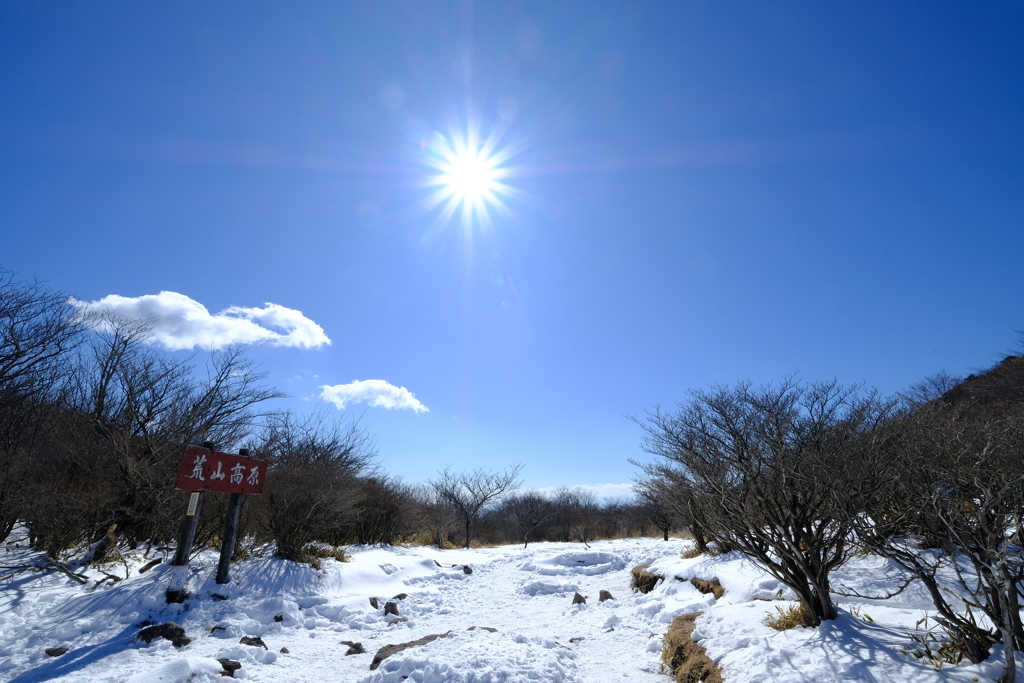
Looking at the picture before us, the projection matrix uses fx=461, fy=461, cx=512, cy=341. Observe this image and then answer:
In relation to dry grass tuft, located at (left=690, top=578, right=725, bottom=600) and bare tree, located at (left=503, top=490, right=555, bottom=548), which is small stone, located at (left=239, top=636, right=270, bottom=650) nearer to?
dry grass tuft, located at (left=690, top=578, right=725, bottom=600)

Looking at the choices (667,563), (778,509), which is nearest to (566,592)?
(667,563)

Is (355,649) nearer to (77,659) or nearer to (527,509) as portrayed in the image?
(77,659)

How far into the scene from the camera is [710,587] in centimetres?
920

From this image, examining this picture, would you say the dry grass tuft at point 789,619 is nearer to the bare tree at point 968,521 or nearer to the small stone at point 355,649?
the bare tree at point 968,521

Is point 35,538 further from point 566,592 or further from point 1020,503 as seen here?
point 1020,503

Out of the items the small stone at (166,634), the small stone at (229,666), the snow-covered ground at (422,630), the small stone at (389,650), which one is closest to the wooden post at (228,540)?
the snow-covered ground at (422,630)

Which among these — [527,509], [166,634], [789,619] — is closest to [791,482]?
[789,619]

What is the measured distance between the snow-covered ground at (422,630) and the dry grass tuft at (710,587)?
0.20m

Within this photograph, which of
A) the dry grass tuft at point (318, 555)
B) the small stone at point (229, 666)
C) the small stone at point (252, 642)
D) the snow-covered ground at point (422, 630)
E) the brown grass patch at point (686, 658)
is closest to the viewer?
the snow-covered ground at point (422, 630)

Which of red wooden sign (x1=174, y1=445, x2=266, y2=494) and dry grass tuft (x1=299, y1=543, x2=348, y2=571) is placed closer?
red wooden sign (x1=174, y1=445, x2=266, y2=494)

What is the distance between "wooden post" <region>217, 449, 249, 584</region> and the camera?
868 centimetres

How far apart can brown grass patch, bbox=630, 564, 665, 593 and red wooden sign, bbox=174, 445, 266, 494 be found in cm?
948

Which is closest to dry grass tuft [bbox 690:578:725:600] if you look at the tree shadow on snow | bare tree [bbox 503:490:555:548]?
the tree shadow on snow

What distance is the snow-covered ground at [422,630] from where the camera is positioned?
16.6 ft
